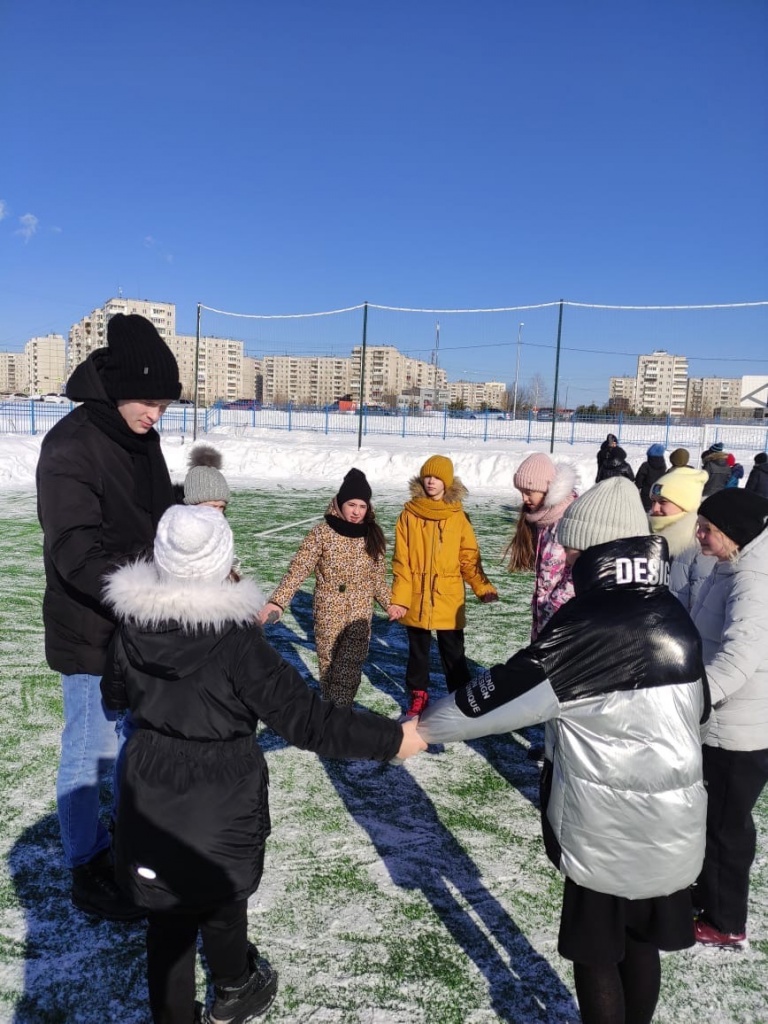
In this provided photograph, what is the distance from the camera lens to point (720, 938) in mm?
2496

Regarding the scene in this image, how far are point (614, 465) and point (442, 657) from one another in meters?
6.39

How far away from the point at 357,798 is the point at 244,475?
1706cm

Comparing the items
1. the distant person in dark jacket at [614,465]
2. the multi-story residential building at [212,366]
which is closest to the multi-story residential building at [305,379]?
the multi-story residential building at [212,366]

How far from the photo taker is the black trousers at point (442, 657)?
4316 millimetres

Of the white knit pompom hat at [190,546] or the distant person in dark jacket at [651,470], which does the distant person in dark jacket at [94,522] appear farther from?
the distant person in dark jacket at [651,470]

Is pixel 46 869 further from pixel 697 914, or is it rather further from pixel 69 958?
pixel 697 914

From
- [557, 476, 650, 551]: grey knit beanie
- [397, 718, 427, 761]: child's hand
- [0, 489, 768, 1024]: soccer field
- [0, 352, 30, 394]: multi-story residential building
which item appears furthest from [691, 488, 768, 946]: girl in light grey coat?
[0, 352, 30, 394]: multi-story residential building

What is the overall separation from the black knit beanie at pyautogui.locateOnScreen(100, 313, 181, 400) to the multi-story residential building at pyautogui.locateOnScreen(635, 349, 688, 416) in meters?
21.8

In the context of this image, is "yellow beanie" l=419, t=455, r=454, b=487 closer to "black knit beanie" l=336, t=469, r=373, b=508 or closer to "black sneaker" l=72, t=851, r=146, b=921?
"black knit beanie" l=336, t=469, r=373, b=508

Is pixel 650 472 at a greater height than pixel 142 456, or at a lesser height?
lesser

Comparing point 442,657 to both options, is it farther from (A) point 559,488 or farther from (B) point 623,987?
(B) point 623,987

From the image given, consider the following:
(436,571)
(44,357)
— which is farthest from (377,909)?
(44,357)

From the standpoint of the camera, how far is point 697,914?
258 centimetres

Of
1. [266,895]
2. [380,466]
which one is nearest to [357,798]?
[266,895]
